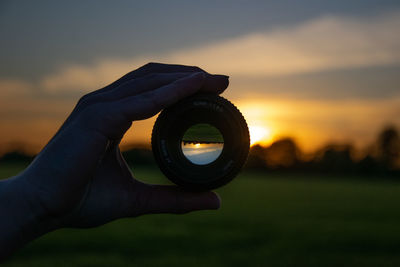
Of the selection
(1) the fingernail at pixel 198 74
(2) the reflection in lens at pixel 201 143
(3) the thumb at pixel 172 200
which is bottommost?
(3) the thumb at pixel 172 200

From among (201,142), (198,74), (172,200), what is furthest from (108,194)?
(198,74)

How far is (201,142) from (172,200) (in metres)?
0.40

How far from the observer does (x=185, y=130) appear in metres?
2.95

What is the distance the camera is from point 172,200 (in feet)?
9.08

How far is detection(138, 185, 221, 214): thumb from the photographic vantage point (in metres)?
2.75

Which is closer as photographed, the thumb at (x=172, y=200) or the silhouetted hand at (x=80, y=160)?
the silhouetted hand at (x=80, y=160)

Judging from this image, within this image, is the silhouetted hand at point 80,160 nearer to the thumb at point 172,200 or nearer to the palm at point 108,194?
the palm at point 108,194

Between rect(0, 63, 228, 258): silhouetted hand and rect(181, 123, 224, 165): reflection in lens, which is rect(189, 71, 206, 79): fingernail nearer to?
rect(0, 63, 228, 258): silhouetted hand

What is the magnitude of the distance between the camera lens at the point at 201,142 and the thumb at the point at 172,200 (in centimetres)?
5

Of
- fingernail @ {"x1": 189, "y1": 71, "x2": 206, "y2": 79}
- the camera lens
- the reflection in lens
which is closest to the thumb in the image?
the camera lens

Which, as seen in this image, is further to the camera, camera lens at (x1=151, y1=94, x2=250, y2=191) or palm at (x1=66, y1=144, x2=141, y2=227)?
camera lens at (x1=151, y1=94, x2=250, y2=191)

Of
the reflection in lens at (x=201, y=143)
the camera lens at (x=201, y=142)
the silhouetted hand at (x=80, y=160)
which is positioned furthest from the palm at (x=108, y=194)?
the reflection in lens at (x=201, y=143)

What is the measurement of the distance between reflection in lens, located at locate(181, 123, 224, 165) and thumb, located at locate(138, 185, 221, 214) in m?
0.22

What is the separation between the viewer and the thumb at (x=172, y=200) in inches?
108
